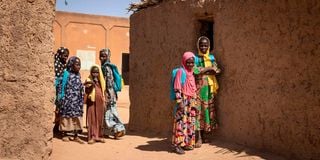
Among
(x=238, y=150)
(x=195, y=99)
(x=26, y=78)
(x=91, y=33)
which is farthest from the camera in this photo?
(x=91, y=33)

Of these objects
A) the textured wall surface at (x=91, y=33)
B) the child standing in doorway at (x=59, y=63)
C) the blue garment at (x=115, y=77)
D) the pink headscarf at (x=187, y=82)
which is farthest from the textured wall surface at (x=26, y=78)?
the textured wall surface at (x=91, y=33)

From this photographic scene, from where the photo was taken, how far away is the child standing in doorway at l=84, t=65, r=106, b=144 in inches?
246

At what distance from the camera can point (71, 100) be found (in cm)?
616

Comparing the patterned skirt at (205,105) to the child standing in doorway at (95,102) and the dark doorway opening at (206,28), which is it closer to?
the dark doorway opening at (206,28)

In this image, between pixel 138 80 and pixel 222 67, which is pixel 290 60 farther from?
pixel 138 80

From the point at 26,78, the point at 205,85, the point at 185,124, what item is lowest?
the point at 185,124

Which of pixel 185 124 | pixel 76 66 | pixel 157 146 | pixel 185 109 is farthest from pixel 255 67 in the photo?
pixel 76 66

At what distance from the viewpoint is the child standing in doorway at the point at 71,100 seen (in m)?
6.14

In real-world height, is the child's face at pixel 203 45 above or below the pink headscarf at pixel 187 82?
above

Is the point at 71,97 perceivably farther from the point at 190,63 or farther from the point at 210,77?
the point at 210,77

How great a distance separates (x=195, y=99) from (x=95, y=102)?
1795mm

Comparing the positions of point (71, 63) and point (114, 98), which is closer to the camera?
point (71, 63)

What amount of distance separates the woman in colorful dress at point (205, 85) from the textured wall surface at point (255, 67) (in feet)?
0.53

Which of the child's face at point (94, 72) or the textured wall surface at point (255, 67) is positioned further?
the child's face at point (94, 72)
